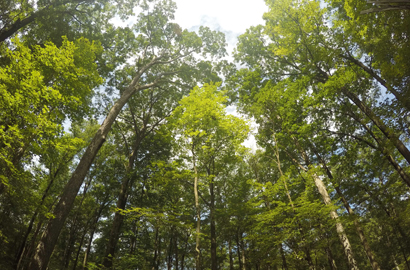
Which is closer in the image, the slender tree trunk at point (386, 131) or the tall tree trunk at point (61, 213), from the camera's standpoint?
the tall tree trunk at point (61, 213)

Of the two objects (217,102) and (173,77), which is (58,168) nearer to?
(173,77)

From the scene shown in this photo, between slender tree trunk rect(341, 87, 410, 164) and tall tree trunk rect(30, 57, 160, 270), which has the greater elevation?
slender tree trunk rect(341, 87, 410, 164)

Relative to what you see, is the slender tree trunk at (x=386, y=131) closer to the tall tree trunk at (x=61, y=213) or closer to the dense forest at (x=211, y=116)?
the dense forest at (x=211, y=116)

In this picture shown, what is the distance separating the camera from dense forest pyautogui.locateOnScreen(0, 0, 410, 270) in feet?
18.6

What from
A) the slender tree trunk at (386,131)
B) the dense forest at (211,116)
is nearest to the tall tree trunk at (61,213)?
the dense forest at (211,116)

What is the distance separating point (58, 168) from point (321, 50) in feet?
60.4

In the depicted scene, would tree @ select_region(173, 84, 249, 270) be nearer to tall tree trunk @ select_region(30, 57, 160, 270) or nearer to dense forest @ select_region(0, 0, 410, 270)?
dense forest @ select_region(0, 0, 410, 270)

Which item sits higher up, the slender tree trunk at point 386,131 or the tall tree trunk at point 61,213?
the slender tree trunk at point 386,131

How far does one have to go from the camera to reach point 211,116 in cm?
820

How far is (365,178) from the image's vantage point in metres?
14.0

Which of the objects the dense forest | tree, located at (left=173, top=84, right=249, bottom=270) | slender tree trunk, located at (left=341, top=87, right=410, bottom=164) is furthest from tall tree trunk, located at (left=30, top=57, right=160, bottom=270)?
slender tree trunk, located at (left=341, top=87, right=410, bottom=164)

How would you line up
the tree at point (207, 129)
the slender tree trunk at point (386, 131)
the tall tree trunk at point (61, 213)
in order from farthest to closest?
the tree at point (207, 129) → the slender tree trunk at point (386, 131) → the tall tree trunk at point (61, 213)

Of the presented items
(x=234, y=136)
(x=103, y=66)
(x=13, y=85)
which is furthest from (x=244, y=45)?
(x=13, y=85)

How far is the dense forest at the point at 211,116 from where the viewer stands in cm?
568
